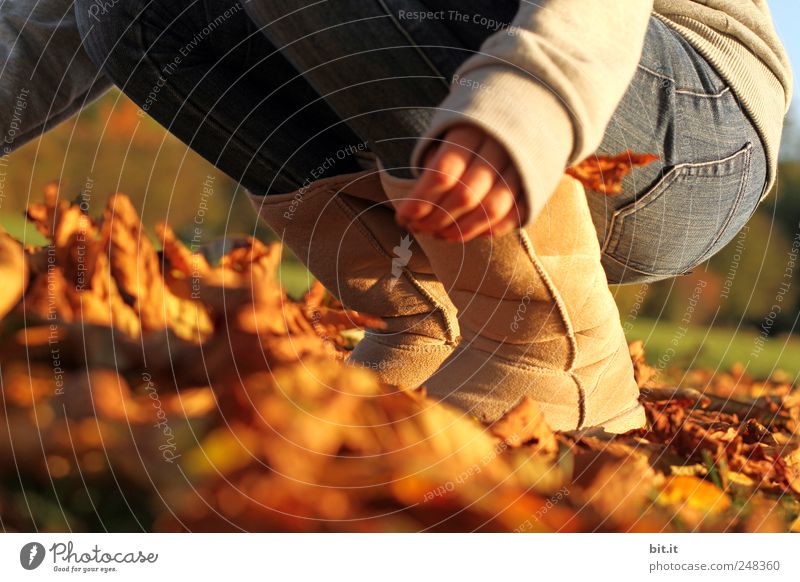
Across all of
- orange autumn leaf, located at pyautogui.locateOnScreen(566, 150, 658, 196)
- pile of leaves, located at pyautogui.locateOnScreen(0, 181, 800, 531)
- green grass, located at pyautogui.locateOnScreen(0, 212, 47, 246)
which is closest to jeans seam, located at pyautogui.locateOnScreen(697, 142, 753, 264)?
orange autumn leaf, located at pyautogui.locateOnScreen(566, 150, 658, 196)

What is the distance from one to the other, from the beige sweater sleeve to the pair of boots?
184mm

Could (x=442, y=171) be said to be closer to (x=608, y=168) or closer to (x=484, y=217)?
(x=484, y=217)

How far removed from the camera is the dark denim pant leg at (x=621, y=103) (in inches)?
28.3

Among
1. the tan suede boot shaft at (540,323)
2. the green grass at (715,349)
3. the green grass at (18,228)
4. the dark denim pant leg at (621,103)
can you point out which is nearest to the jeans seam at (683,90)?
the dark denim pant leg at (621,103)

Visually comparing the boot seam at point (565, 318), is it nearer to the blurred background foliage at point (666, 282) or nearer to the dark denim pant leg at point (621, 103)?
the dark denim pant leg at point (621, 103)

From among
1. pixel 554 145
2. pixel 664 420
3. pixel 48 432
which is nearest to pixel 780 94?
pixel 664 420

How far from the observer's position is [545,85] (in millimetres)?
550

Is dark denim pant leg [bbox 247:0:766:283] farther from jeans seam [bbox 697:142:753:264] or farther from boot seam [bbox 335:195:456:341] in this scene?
boot seam [bbox 335:195:456:341]

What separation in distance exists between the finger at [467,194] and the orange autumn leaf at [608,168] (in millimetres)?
267

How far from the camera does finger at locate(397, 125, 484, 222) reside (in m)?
0.49

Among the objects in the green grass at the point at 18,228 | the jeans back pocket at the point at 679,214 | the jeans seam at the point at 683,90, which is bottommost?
the green grass at the point at 18,228

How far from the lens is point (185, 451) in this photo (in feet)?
1.63

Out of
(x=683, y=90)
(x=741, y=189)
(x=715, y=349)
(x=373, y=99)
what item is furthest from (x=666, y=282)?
(x=373, y=99)

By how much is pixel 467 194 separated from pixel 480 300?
0.35m
